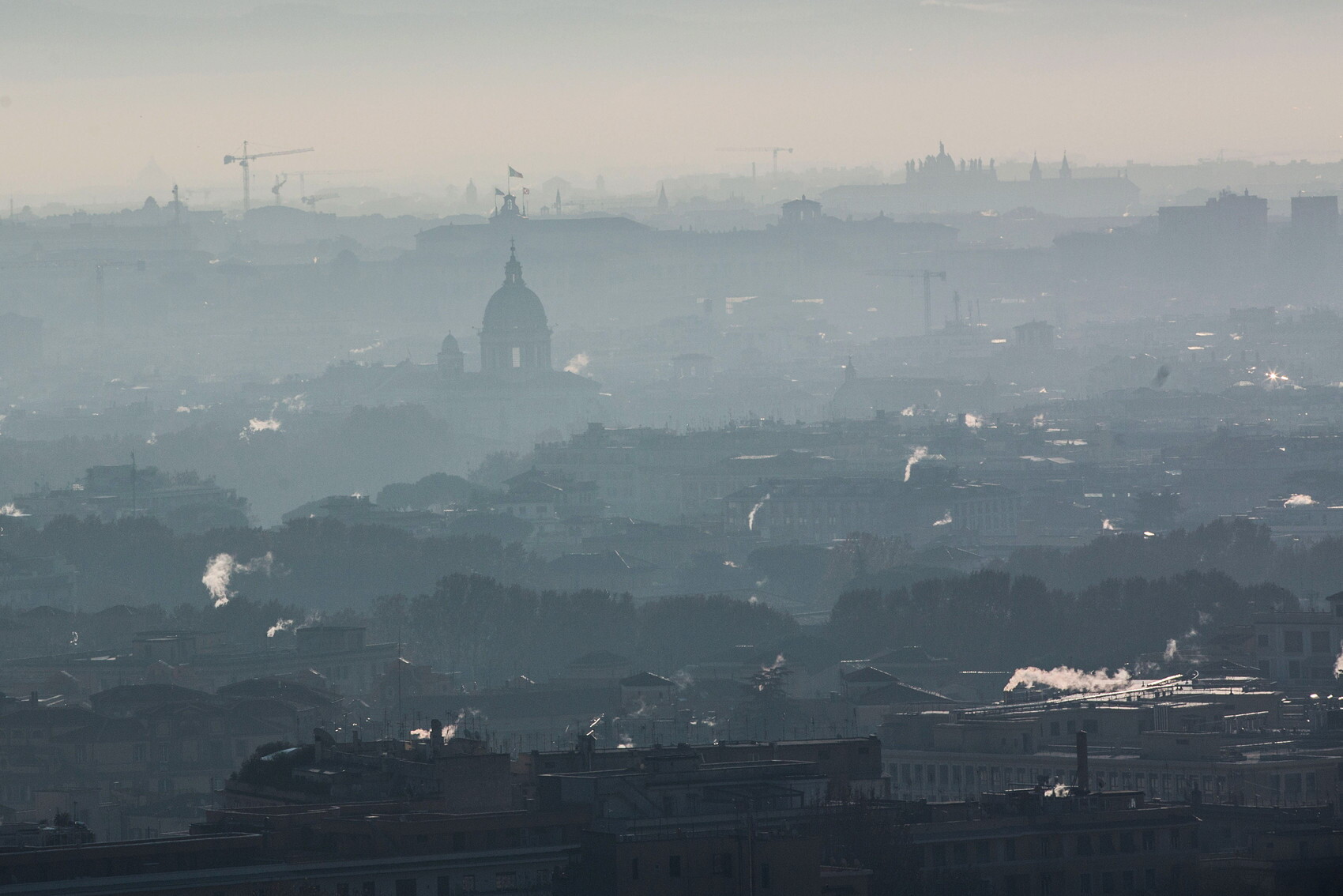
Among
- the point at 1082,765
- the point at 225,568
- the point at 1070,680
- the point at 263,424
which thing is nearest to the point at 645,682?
the point at 1070,680

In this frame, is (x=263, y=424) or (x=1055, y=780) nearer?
(x=1055, y=780)

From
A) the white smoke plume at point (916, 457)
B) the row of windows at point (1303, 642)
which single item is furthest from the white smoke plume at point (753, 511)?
the row of windows at point (1303, 642)

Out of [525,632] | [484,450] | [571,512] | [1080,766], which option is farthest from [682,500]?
[1080,766]

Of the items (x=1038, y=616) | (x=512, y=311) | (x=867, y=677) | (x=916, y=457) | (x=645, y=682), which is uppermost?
(x=867, y=677)

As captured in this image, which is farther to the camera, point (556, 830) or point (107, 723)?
point (107, 723)

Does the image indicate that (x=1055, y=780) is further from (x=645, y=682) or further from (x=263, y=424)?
(x=263, y=424)

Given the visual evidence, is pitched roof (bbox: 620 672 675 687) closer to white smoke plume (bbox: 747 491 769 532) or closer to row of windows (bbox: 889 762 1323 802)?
row of windows (bbox: 889 762 1323 802)

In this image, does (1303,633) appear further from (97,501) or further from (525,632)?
(97,501)

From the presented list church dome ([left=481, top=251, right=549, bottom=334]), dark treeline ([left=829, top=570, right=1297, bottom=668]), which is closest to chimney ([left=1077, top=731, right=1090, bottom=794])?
dark treeline ([left=829, top=570, right=1297, bottom=668])
